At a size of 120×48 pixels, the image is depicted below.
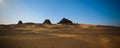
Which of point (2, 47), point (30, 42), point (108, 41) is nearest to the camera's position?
point (2, 47)

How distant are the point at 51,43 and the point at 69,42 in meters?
0.72

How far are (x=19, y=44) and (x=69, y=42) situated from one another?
6.29ft

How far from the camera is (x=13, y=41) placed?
258 inches

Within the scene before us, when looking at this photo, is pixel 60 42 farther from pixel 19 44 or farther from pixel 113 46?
pixel 113 46

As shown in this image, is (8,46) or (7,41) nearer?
(8,46)

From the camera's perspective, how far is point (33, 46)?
6.01 meters

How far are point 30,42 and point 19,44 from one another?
1.45ft

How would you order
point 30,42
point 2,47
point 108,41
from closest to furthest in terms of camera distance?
1. point 2,47
2. point 30,42
3. point 108,41

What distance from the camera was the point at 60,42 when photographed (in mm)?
6617

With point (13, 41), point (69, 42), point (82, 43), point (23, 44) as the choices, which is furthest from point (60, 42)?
point (13, 41)

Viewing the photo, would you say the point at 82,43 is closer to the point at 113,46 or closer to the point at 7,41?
the point at 113,46

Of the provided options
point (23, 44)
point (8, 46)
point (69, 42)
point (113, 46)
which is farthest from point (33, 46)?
point (113, 46)

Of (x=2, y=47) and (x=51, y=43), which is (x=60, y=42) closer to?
(x=51, y=43)

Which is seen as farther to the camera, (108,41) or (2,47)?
(108,41)
